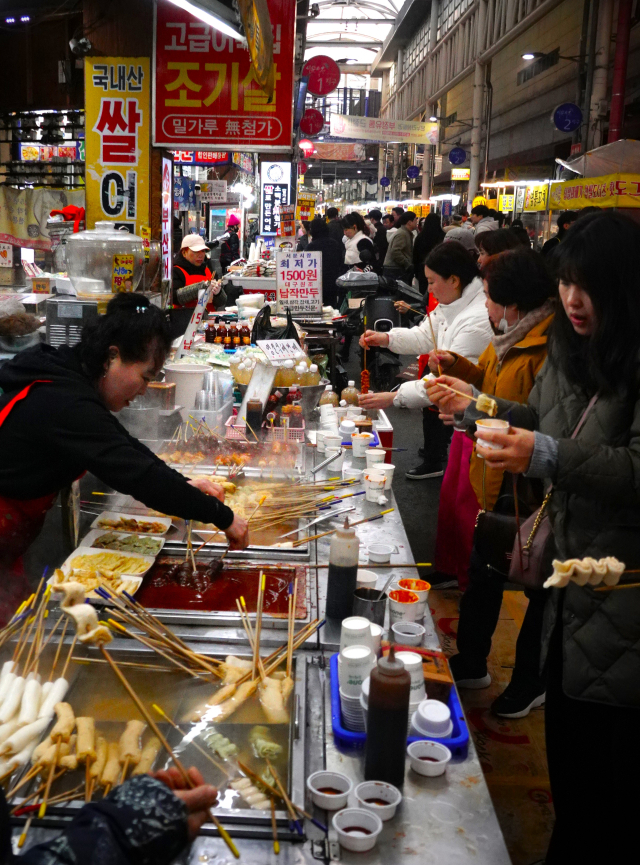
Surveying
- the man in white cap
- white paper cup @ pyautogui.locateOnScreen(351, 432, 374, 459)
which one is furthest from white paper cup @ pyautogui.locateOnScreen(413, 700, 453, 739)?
the man in white cap

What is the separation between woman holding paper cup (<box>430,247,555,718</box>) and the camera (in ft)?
10.9

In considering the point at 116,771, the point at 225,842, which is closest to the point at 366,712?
the point at 225,842

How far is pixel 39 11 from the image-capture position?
6.38 m

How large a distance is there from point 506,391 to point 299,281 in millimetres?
4270

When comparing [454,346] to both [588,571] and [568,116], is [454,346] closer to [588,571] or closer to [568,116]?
[588,571]

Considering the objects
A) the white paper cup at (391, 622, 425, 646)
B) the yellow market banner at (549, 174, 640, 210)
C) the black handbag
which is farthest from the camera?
the yellow market banner at (549, 174, 640, 210)

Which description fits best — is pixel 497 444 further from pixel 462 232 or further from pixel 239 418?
pixel 462 232

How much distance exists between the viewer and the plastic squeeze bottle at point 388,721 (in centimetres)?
166

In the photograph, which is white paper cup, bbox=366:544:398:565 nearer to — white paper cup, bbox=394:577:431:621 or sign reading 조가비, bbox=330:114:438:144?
white paper cup, bbox=394:577:431:621

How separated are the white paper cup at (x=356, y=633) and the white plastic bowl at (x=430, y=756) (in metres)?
0.32

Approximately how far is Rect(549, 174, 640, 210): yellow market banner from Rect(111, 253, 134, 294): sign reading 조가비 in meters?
6.66

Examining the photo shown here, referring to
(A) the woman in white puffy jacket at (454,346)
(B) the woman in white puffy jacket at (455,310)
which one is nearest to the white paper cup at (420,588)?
(A) the woman in white puffy jacket at (454,346)

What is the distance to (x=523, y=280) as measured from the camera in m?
3.32

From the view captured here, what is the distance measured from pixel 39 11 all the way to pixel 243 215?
13.4 m
